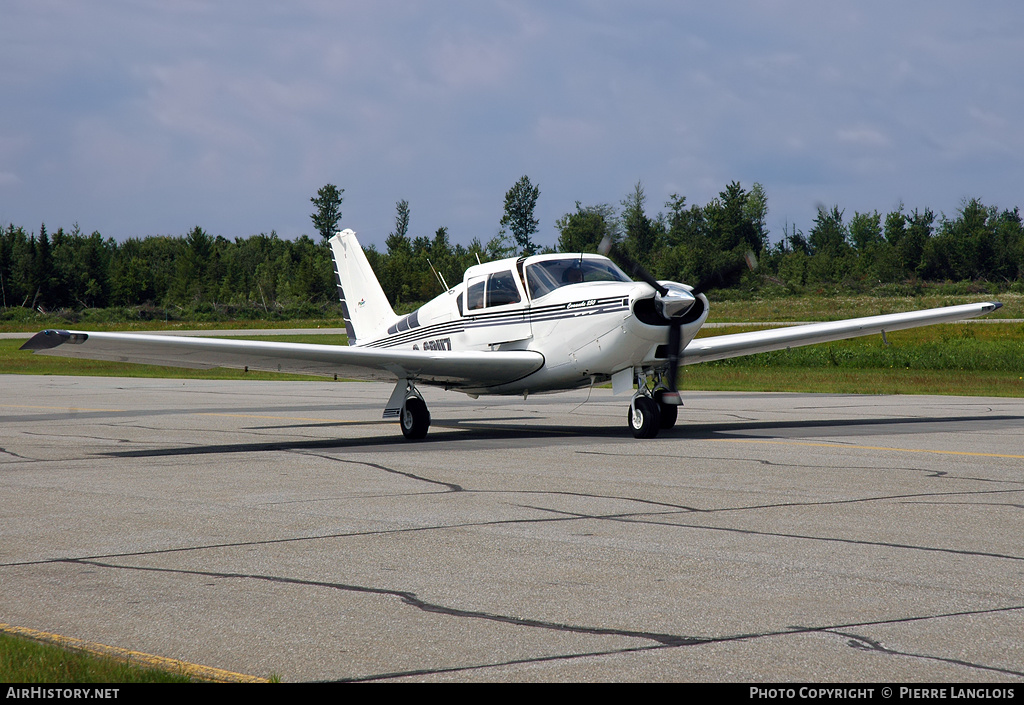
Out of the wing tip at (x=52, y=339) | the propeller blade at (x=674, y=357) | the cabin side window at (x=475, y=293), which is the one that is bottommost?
the propeller blade at (x=674, y=357)

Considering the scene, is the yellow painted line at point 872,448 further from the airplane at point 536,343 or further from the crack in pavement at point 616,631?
the crack in pavement at point 616,631

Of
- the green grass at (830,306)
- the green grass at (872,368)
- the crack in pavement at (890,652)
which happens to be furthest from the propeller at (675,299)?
the green grass at (830,306)

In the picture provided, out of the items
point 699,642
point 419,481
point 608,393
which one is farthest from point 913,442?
point 608,393

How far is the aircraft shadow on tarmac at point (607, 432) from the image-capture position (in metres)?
14.9

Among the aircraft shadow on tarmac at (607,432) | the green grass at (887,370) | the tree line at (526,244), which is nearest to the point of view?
the aircraft shadow on tarmac at (607,432)

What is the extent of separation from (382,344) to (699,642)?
49.9 feet

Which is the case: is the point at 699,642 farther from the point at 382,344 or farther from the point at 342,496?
the point at 382,344

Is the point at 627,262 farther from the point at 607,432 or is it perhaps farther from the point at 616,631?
the point at 616,631

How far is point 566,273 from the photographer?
15922mm

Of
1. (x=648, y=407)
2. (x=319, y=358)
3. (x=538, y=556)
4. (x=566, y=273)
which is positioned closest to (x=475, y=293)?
(x=566, y=273)

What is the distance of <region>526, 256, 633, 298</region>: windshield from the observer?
1585cm

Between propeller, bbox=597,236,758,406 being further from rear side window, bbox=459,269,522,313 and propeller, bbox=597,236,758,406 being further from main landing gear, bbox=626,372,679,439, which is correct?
rear side window, bbox=459,269,522,313

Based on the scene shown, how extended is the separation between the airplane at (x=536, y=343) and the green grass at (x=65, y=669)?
918cm

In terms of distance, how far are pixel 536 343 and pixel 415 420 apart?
2263mm
